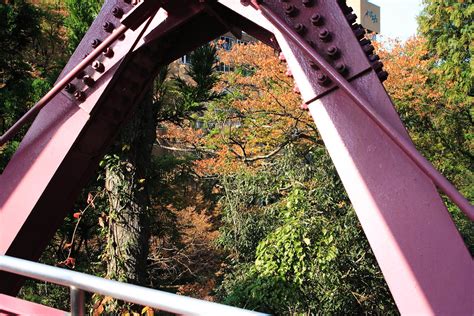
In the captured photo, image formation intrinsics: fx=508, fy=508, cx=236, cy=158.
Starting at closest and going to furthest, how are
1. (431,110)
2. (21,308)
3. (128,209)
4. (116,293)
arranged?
(116,293)
(21,308)
(128,209)
(431,110)

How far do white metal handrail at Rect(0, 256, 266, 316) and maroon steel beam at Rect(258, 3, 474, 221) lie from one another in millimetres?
1211

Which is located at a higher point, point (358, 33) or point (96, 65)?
point (96, 65)

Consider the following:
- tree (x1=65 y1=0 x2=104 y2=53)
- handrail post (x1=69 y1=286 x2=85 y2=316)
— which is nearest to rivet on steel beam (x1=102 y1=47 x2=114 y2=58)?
handrail post (x1=69 y1=286 x2=85 y2=316)

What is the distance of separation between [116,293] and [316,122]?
1.33 meters

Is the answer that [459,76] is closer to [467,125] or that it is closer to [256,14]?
[467,125]

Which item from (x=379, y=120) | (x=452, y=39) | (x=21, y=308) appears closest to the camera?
(x=21, y=308)

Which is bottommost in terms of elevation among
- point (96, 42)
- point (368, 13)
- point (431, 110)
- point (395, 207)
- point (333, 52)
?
point (395, 207)

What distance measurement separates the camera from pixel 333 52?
7.86 feet

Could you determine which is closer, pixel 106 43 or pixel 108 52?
pixel 106 43

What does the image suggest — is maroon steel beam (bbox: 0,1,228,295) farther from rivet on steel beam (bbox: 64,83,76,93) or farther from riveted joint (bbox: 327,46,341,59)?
riveted joint (bbox: 327,46,341,59)

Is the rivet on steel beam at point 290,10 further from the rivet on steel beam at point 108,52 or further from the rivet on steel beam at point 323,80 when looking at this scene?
the rivet on steel beam at point 108,52

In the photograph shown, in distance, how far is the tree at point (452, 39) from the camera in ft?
49.9

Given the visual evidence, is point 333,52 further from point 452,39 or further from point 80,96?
point 452,39

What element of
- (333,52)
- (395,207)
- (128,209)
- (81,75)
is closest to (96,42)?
(81,75)
